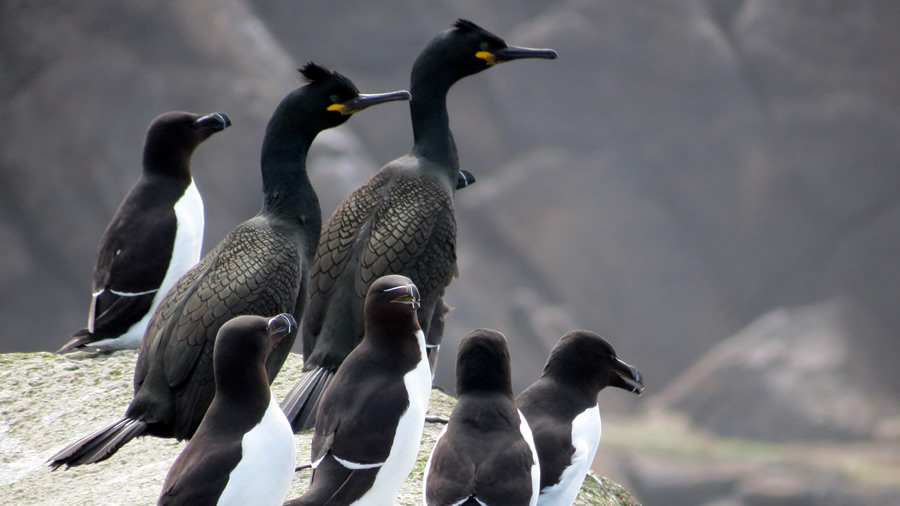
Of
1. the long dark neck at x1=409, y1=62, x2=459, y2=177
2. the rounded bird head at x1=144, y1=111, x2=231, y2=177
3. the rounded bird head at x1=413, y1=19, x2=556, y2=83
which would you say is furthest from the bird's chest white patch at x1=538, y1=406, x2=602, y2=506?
the rounded bird head at x1=144, y1=111, x2=231, y2=177

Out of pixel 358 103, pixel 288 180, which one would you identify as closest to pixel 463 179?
pixel 358 103

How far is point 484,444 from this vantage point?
4.27 metres

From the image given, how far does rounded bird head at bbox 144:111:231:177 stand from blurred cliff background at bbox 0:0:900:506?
49.6 feet

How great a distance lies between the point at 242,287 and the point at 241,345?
109cm

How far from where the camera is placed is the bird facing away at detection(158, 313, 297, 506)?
3.85 meters

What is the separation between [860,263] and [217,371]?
21827mm

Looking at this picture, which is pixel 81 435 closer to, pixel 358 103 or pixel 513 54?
pixel 358 103

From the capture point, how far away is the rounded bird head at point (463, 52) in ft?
22.1

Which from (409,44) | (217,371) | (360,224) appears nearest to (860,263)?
(409,44)

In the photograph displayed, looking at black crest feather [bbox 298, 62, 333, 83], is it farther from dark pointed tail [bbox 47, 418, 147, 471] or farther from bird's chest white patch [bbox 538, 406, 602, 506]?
bird's chest white patch [bbox 538, 406, 602, 506]

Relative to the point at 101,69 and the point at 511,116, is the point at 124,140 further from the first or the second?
the point at 511,116

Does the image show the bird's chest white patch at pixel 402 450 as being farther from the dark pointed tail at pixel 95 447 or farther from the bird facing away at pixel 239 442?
the dark pointed tail at pixel 95 447

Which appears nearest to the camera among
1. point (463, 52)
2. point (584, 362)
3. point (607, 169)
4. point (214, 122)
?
point (584, 362)

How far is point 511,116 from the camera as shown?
25.3m
